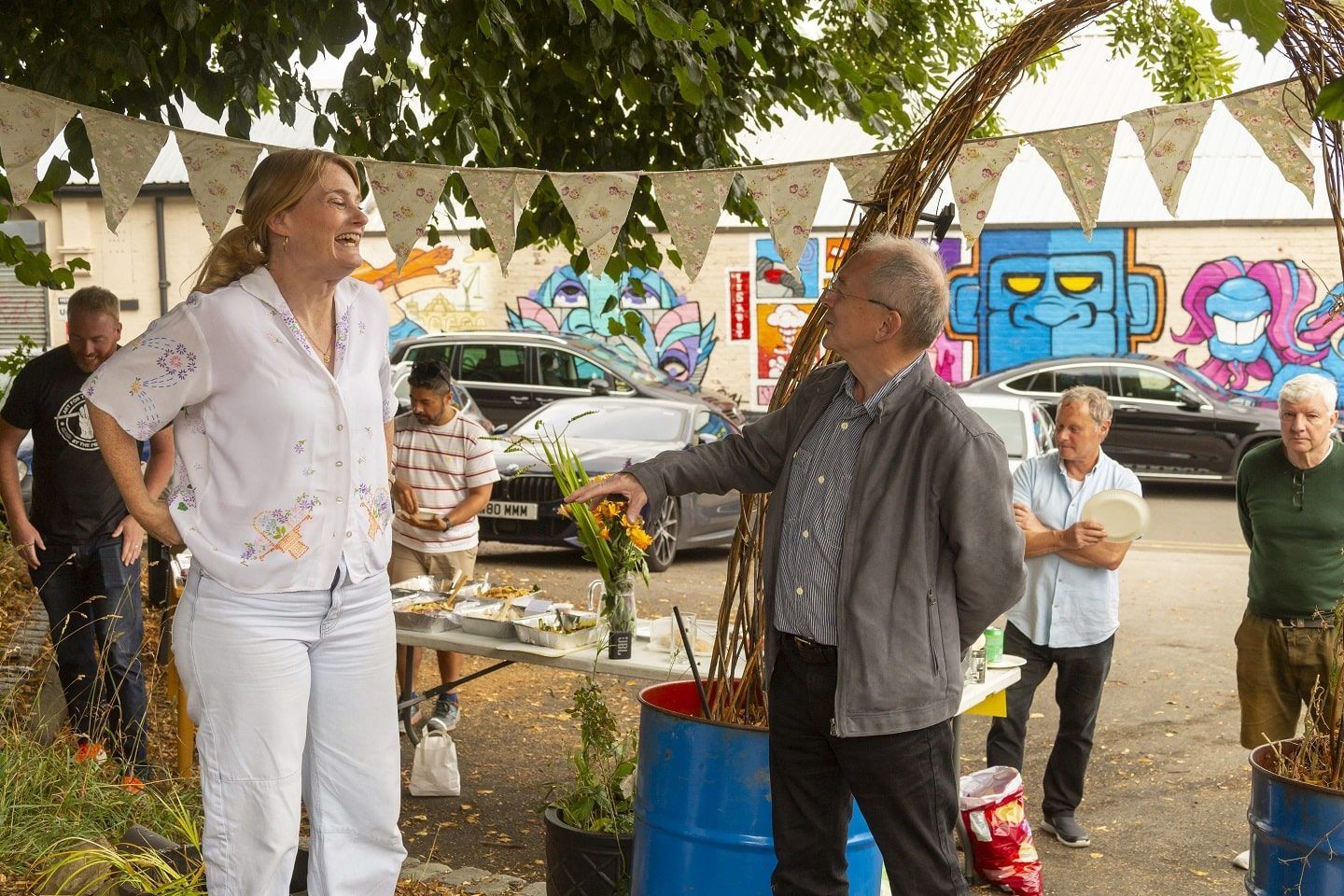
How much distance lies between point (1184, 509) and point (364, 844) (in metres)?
14.3

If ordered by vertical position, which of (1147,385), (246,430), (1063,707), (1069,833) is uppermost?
(1147,385)

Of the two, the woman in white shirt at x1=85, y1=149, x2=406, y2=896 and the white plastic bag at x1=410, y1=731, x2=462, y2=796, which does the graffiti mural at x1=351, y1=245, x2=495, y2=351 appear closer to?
the white plastic bag at x1=410, y1=731, x2=462, y2=796

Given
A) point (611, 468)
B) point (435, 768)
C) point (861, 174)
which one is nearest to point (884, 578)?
point (861, 174)

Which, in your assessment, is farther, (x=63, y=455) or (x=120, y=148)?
(x=63, y=455)

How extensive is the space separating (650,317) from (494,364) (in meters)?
6.98

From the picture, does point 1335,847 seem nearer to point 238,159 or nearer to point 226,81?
point 238,159

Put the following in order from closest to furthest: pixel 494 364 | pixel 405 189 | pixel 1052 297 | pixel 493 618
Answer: pixel 405 189 → pixel 493 618 → pixel 494 364 → pixel 1052 297

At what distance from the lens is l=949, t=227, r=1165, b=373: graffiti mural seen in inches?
853

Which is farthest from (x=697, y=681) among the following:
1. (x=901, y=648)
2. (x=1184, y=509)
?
(x=1184, y=509)

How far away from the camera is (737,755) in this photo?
3.74m

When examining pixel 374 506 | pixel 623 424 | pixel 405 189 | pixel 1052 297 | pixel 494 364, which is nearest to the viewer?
pixel 374 506

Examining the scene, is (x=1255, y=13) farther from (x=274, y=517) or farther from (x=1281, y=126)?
(x=1281, y=126)

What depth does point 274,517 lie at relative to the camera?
10.1 ft

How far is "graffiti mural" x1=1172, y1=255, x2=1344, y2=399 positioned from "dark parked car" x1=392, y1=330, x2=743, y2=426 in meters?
9.33
